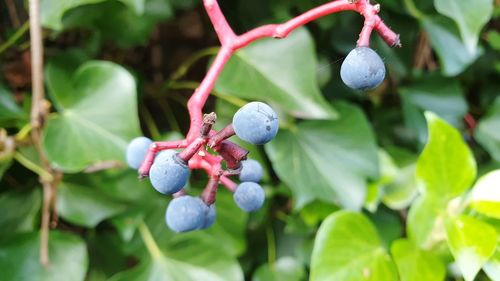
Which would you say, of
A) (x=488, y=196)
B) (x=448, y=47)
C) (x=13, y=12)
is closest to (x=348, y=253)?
(x=488, y=196)

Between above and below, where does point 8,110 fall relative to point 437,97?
above

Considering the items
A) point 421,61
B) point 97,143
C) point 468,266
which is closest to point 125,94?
point 97,143

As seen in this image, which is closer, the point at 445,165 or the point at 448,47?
the point at 445,165

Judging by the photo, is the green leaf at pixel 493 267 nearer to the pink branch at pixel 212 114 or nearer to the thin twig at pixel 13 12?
the pink branch at pixel 212 114

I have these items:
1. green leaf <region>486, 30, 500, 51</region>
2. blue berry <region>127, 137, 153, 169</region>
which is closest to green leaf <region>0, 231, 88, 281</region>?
blue berry <region>127, 137, 153, 169</region>

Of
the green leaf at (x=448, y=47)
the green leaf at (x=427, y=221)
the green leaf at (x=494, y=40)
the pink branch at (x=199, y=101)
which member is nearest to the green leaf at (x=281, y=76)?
the green leaf at (x=427, y=221)

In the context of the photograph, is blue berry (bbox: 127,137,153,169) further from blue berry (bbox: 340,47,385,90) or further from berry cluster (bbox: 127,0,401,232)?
blue berry (bbox: 340,47,385,90)

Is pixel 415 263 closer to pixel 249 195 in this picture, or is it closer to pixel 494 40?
pixel 249 195
